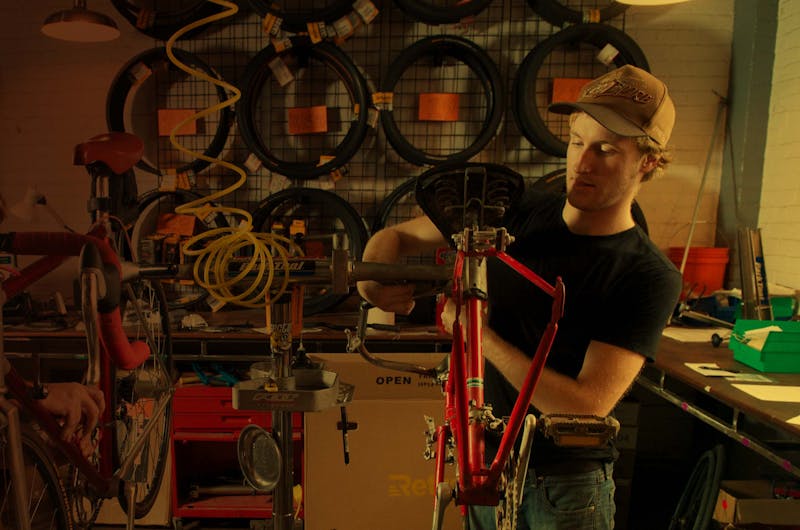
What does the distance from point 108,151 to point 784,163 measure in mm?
3152

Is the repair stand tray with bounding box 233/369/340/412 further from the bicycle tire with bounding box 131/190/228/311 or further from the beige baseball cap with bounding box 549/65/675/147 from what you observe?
the bicycle tire with bounding box 131/190/228/311

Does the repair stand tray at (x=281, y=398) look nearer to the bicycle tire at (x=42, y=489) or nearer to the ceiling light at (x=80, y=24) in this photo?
the bicycle tire at (x=42, y=489)

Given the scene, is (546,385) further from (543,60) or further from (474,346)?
(543,60)

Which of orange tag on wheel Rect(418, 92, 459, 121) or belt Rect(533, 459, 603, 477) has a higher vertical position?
orange tag on wheel Rect(418, 92, 459, 121)

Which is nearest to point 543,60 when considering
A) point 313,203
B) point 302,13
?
point 302,13

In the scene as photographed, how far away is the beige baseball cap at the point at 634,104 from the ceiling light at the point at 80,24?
235cm

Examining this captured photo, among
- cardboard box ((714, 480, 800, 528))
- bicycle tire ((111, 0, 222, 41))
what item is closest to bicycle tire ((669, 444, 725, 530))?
cardboard box ((714, 480, 800, 528))

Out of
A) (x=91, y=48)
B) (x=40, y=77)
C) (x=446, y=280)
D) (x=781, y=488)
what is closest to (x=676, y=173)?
(x=781, y=488)

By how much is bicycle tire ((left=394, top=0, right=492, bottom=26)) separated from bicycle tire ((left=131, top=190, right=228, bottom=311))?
1546 mm

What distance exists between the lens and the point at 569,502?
1.26 meters

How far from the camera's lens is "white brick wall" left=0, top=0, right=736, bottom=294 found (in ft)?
10.3

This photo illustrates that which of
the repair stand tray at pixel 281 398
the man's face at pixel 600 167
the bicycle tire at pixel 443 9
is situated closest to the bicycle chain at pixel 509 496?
the repair stand tray at pixel 281 398

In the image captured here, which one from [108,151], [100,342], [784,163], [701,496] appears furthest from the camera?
[784,163]

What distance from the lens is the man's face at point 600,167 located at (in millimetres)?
1232
